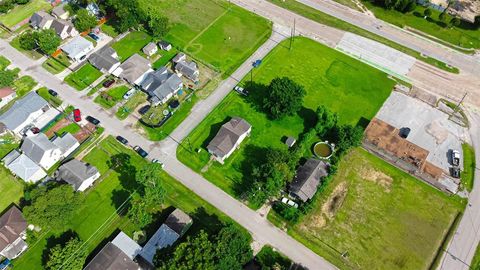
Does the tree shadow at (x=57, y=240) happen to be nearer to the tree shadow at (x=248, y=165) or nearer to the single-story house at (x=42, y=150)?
the single-story house at (x=42, y=150)

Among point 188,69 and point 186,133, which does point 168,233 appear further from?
point 188,69

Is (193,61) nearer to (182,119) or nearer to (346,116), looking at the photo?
(182,119)

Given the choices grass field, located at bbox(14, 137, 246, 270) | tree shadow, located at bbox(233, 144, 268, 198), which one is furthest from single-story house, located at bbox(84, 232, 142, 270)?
tree shadow, located at bbox(233, 144, 268, 198)

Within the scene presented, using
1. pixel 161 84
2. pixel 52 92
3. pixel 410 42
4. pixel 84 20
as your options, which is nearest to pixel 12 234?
pixel 52 92

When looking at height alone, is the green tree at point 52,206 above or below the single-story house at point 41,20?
below

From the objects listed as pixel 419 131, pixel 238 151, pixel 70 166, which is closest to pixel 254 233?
pixel 238 151

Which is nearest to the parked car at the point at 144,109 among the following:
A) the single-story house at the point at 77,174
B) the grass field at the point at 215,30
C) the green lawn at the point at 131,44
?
the single-story house at the point at 77,174
